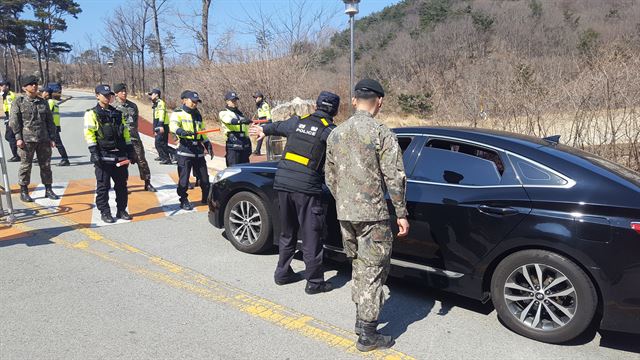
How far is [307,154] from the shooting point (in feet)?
13.3

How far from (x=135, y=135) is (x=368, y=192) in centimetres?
750

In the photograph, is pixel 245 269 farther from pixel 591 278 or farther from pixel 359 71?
pixel 359 71

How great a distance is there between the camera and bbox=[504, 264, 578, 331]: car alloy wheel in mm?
3328

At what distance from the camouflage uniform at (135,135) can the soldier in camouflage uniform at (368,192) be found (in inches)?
240

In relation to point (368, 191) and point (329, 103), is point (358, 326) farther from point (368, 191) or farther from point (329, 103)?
point (329, 103)

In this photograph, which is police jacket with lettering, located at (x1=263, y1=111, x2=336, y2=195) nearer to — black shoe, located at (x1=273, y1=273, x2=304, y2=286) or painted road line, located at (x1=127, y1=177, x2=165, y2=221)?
black shoe, located at (x1=273, y1=273, x2=304, y2=286)

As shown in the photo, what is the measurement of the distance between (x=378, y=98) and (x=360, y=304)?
144cm

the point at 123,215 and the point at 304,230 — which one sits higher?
the point at 304,230

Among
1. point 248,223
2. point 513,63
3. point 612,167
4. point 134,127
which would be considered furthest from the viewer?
point 513,63

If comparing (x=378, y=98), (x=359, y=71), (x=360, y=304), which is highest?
(x=359, y=71)

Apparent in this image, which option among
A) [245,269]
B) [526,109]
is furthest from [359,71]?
[245,269]

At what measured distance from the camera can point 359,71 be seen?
170 feet

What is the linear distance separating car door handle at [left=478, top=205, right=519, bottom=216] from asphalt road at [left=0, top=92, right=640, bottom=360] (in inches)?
34.4

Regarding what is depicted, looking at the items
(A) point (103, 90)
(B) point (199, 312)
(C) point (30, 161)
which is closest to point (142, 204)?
(C) point (30, 161)
